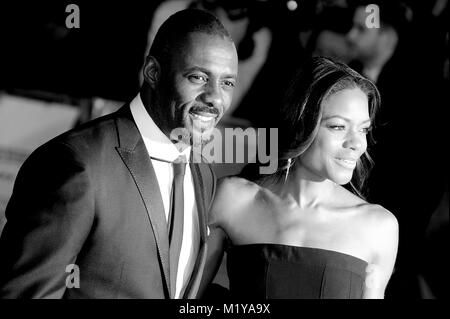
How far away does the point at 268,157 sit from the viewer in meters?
1.64

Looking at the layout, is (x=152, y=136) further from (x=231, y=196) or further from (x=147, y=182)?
(x=231, y=196)

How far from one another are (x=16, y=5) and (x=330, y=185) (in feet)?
4.20

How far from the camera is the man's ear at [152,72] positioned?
1361 mm

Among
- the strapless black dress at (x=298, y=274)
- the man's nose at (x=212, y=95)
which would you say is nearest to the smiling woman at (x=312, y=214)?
the strapless black dress at (x=298, y=274)

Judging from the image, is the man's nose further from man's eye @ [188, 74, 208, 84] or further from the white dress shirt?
the white dress shirt

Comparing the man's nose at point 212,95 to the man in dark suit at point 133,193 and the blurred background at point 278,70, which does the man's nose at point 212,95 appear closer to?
the man in dark suit at point 133,193

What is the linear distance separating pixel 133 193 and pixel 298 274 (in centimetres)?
50

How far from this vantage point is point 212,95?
133 centimetres

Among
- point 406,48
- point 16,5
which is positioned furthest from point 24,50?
point 406,48

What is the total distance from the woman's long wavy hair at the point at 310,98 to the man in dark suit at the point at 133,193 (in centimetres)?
23

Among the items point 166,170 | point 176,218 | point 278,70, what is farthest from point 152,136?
point 278,70

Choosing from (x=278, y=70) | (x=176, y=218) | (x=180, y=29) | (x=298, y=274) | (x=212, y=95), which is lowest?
(x=298, y=274)
